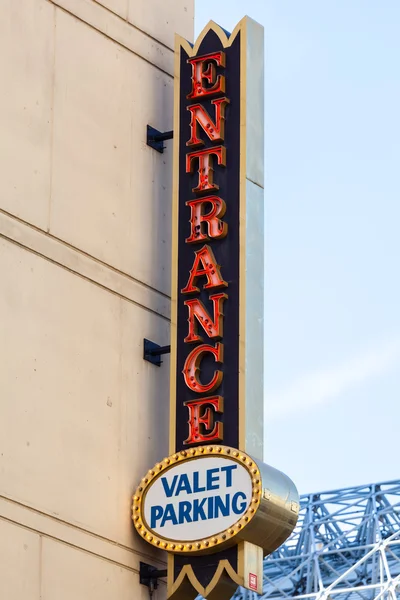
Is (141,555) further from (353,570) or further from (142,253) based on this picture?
(353,570)

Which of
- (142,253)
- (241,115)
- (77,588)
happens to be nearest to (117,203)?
(142,253)

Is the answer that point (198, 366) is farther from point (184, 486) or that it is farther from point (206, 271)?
point (184, 486)

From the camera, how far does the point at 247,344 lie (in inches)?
677

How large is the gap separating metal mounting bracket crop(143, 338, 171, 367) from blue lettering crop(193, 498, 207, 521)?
6.69ft

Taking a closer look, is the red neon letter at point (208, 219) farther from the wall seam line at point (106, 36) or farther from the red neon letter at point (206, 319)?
the wall seam line at point (106, 36)

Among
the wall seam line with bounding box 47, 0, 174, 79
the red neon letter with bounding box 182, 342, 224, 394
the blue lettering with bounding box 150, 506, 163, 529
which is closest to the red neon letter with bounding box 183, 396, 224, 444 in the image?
the red neon letter with bounding box 182, 342, 224, 394

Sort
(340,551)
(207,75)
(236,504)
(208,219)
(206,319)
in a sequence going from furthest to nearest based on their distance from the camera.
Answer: (340,551) → (207,75) → (208,219) → (206,319) → (236,504)

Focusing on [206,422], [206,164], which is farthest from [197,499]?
[206,164]

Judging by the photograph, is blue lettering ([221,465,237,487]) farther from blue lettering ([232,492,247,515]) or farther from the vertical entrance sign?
blue lettering ([232,492,247,515])

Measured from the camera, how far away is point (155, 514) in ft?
55.1

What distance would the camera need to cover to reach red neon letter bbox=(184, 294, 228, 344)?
17.3 metres

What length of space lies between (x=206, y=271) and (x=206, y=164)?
4.51ft

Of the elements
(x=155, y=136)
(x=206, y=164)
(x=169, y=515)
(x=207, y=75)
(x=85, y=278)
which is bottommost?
(x=169, y=515)

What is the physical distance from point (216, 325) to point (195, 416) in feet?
3.42
